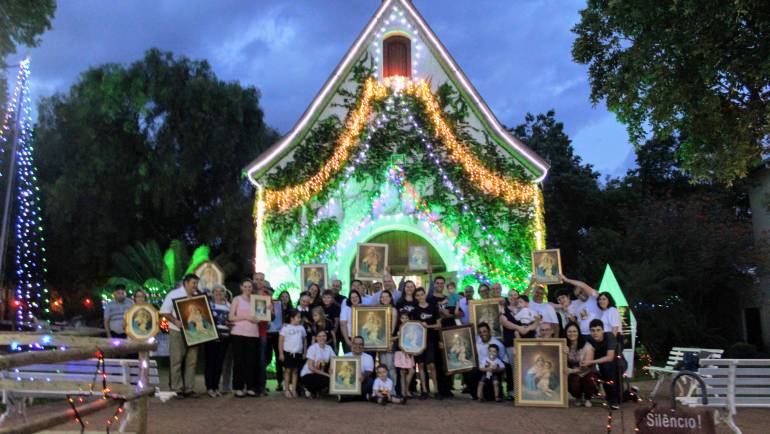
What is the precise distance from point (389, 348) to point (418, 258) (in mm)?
3571

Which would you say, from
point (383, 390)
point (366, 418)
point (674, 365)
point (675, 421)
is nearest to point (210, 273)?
point (383, 390)

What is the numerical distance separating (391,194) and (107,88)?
47.3 feet

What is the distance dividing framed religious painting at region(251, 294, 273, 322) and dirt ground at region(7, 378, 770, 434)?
1.28m

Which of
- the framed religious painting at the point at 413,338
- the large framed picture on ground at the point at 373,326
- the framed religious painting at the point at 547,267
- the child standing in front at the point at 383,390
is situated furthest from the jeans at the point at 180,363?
the framed religious painting at the point at 547,267

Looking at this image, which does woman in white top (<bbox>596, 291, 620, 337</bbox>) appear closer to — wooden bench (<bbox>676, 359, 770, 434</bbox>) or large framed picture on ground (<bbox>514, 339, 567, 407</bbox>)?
large framed picture on ground (<bbox>514, 339, 567, 407</bbox>)

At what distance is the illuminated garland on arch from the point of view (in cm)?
1491

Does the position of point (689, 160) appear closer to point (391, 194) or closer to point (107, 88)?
point (391, 194)

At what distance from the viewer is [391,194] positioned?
15047 mm

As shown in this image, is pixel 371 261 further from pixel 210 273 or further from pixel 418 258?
pixel 210 273

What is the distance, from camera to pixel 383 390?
9773mm

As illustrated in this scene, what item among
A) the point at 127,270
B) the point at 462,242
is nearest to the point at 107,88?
the point at 127,270

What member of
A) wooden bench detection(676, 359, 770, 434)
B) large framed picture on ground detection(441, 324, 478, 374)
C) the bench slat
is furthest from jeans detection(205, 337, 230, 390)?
wooden bench detection(676, 359, 770, 434)

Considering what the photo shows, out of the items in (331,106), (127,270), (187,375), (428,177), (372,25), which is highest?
(372,25)

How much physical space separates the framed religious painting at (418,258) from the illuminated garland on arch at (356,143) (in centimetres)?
230
